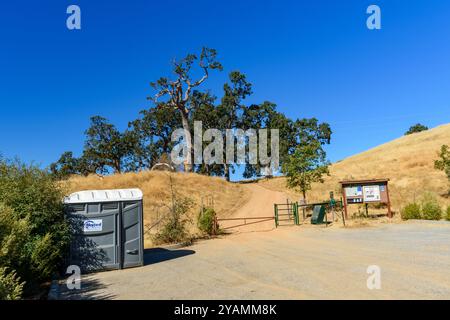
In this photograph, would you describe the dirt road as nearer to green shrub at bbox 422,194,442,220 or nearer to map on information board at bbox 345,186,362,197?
green shrub at bbox 422,194,442,220

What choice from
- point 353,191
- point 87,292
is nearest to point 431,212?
point 353,191

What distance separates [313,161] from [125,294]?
22464mm

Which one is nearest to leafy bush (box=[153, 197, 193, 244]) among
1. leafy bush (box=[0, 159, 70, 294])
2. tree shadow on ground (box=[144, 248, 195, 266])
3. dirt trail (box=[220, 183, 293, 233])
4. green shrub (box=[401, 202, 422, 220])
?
tree shadow on ground (box=[144, 248, 195, 266])

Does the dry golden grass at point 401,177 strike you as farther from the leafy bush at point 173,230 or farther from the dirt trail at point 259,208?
the leafy bush at point 173,230

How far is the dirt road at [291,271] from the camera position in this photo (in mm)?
7078

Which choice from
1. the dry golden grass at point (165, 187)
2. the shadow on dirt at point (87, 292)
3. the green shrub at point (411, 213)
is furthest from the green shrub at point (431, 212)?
the shadow on dirt at point (87, 292)

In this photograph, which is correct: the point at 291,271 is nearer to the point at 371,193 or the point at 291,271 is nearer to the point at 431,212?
the point at 371,193

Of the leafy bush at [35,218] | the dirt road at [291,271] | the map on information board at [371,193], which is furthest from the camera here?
the map on information board at [371,193]

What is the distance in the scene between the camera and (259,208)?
99.7ft

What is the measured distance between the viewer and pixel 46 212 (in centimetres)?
994

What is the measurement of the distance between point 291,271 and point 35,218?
6.81 m

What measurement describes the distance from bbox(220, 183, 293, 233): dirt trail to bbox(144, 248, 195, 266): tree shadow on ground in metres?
6.88

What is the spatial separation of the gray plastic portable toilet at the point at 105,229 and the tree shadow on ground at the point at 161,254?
3.53 ft

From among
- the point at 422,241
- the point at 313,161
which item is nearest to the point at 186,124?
the point at 313,161
